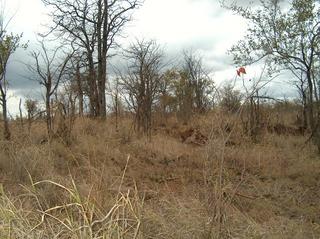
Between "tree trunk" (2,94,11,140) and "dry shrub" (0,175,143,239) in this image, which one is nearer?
"dry shrub" (0,175,143,239)

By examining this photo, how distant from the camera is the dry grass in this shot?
4.46m

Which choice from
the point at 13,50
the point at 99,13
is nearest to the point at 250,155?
the point at 13,50

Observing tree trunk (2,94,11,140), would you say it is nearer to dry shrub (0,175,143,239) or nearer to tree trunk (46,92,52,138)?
tree trunk (46,92,52,138)

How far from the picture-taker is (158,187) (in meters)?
8.83

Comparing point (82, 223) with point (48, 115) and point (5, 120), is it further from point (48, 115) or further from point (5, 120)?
point (48, 115)

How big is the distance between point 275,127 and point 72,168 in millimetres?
11393

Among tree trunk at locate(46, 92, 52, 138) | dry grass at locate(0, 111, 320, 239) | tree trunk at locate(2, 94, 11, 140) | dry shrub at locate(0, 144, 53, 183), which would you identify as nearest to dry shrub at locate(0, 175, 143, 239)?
dry grass at locate(0, 111, 320, 239)

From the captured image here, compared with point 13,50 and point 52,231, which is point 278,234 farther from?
point 13,50

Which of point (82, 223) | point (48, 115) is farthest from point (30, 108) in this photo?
point (82, 223)

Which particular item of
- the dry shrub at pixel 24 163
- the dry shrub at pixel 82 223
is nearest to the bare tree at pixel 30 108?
the dry shrub at pixel 24 163

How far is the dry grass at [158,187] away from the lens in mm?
4457

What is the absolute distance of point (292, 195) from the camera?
28.2 feet

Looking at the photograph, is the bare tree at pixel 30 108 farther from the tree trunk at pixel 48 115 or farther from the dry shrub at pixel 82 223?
the dry shrub at pixel 82 223

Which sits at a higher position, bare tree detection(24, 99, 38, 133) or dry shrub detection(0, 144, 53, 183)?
bare tree detection(24, 99, 38, 133)
